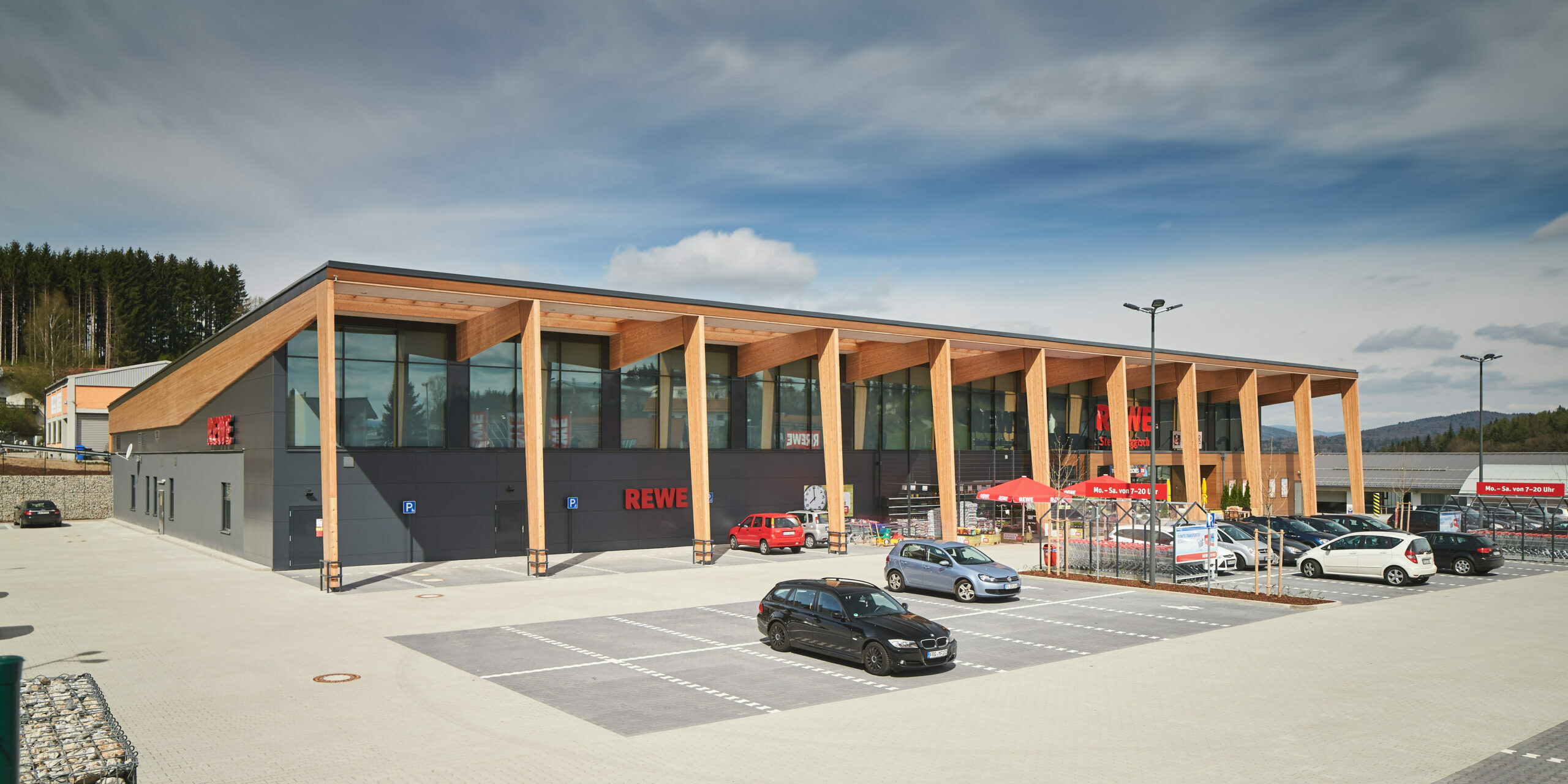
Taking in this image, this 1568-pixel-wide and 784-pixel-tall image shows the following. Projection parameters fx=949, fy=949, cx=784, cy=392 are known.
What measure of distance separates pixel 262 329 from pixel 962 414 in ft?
106

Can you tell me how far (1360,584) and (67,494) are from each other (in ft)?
228

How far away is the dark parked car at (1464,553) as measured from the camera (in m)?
30.9

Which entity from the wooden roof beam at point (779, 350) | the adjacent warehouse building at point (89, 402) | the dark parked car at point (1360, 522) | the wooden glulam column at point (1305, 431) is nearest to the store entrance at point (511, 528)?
the wooden roof beam at point (779, 350)

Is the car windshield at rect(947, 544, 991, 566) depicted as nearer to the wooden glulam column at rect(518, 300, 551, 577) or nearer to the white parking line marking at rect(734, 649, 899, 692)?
the white parking line marking at rect(734, 649, 899, 692)

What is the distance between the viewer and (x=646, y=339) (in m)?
36.3

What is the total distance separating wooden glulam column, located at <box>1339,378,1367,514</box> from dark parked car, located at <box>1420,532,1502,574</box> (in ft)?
93.0

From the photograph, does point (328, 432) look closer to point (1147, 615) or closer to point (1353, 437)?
point (1147, 615)

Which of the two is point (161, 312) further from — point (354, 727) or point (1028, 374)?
→ point (354, 727)

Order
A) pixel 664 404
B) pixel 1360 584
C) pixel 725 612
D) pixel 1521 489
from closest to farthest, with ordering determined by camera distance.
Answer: pixel 725 612
pixel 1360 584
pixel 664 404
pixel 1521 489

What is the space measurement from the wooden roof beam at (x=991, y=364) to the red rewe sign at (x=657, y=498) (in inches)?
637

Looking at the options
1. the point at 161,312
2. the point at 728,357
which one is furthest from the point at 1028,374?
the point at 161,312

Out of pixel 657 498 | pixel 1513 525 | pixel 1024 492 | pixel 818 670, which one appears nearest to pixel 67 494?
pixel 657 498

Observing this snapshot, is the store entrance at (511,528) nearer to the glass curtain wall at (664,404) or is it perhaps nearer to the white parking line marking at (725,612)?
the glass curtain wall at (664,404)

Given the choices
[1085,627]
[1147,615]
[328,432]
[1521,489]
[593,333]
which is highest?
[593,333]
